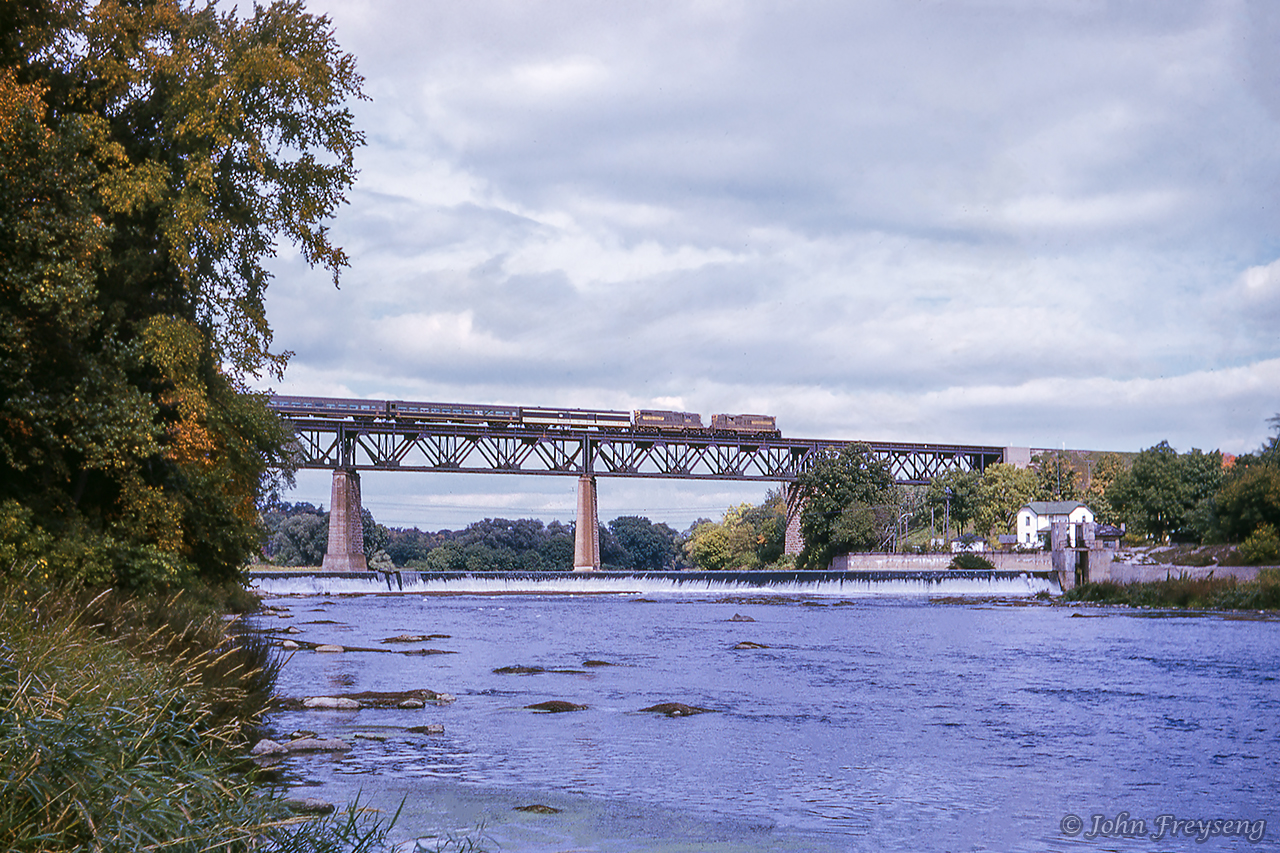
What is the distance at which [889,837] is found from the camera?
9961mm

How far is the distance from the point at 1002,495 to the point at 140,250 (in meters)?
92.5

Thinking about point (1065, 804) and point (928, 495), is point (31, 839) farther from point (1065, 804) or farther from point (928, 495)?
point (928, 495)

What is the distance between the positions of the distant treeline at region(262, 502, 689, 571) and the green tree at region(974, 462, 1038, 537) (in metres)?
40.0

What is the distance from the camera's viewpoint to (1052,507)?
96.1 metres

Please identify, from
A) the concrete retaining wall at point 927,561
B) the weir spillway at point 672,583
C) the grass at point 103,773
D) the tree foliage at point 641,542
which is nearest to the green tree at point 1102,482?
the concrete retaining wall at point 927,561

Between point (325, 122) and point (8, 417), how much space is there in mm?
9252

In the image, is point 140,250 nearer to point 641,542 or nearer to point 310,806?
point 310,806

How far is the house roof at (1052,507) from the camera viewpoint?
92.1 meters

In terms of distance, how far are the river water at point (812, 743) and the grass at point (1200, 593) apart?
1515cm

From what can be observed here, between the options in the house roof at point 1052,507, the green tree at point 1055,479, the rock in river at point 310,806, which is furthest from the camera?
the green tree at point 1055,479

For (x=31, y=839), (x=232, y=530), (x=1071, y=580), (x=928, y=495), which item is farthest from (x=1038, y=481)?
(x=31, y=839)

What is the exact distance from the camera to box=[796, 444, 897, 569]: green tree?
8769cm

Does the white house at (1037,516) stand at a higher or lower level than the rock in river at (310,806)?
higher

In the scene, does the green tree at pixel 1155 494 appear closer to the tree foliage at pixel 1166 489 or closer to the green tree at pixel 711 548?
the tree foliage at pixel 1166 489
